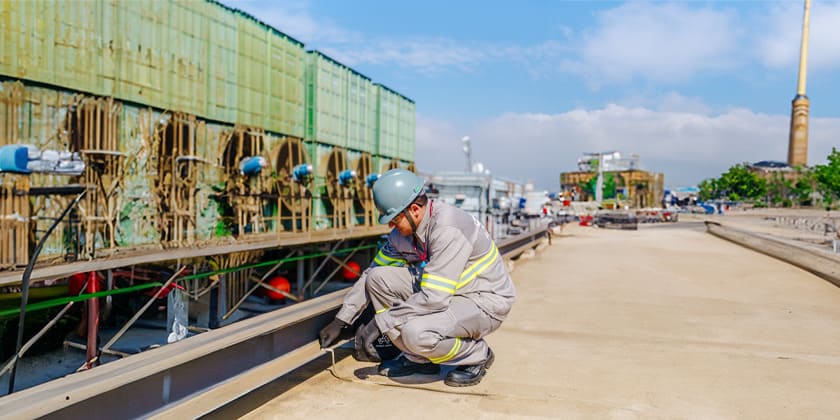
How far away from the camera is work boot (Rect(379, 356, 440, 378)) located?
153 inches

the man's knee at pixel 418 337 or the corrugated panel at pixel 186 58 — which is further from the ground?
the corrugated panel at pixel 186 58

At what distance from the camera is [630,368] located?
14.0 feet

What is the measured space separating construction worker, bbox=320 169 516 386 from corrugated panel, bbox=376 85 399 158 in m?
26.4

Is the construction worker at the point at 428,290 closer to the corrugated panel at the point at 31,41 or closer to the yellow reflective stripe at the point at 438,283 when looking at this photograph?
the yellow reflective stripe at the point at 438,283

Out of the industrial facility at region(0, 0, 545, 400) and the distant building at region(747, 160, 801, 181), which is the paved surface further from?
the distant building at region(747, 160, 801, 181)

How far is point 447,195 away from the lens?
33.8 metres

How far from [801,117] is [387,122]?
93.8 m

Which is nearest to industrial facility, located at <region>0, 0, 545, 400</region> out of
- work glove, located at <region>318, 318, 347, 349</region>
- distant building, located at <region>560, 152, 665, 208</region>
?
work glove, located at <region>318, 318, 347, 349</region>

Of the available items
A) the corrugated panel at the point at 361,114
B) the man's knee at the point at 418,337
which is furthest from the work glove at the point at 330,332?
the corrugated panel at the point at 361,114

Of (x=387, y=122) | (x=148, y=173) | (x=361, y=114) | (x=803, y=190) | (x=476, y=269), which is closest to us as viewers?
(x=476, y=269)

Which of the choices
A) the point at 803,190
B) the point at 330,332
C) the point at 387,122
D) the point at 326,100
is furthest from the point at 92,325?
the point at 803,190

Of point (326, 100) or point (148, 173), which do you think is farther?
point (326, 100)

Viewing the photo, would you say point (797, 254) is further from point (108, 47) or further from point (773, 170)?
point (773, 170)

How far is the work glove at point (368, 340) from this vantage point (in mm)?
3997
